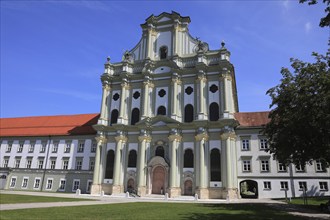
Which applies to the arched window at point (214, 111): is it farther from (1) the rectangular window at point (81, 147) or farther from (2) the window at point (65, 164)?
(2) the window at point (65, 164)

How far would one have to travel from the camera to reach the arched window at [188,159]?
3744 centimetres

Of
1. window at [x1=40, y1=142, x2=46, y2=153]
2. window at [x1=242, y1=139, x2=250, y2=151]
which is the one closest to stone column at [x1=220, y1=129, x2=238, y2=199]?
window at [x1=242, y1=139, x2=250, y2=151]

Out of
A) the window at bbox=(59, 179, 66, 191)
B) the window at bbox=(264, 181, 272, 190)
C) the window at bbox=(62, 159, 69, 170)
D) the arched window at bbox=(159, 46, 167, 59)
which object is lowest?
the window at bbox=(59, 179, 66, 191)

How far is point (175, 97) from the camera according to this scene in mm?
40812

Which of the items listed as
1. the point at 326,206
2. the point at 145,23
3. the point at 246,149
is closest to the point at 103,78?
the point at 145,23

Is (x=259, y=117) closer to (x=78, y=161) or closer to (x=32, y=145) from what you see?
(x=78, y=161)

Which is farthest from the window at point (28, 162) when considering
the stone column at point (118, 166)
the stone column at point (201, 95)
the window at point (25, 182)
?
the stone column at point (201, 95)

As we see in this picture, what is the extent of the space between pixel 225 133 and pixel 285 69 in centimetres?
1447

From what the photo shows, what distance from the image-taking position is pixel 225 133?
3622 centimetres

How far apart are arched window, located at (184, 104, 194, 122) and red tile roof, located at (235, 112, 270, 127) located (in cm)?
723

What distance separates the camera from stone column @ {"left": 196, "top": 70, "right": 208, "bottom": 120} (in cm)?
3844

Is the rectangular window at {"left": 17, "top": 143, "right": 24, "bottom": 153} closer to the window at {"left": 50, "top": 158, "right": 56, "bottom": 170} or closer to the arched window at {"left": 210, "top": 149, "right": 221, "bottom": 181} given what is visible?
the window at {"left": 50, "top": 158, "right": 56, "bottom": 170}

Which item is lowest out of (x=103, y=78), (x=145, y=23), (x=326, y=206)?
(x=326, y=206)

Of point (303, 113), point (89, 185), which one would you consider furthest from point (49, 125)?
point (303, 113)
